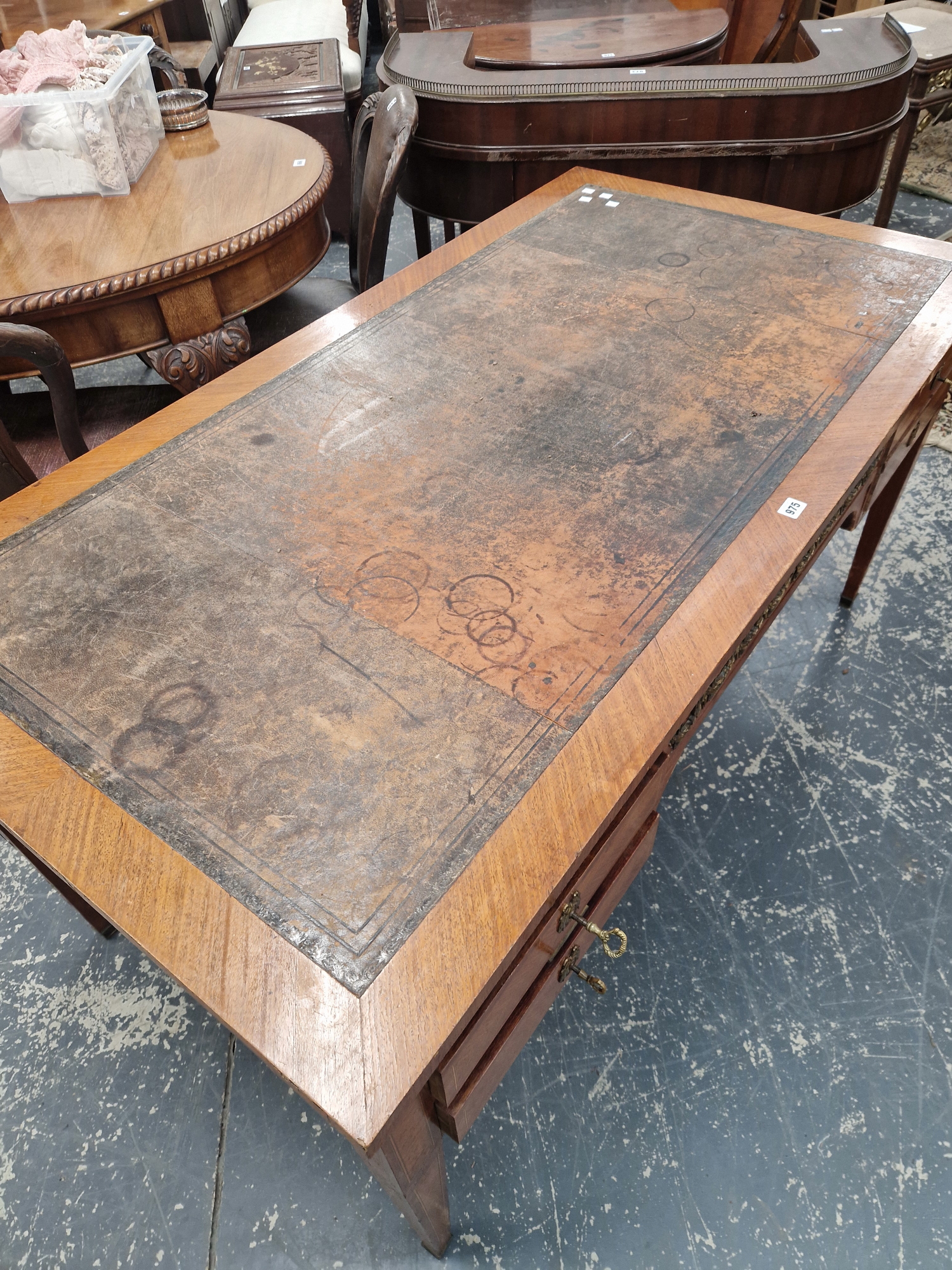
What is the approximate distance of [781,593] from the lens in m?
1.01

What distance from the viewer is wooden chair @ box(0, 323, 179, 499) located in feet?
4.05

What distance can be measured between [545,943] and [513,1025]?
0.12m

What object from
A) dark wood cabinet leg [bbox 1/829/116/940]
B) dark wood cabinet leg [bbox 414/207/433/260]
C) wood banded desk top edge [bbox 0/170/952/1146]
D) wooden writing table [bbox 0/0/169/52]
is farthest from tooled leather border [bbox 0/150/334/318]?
wooden writing table [bbox 0/0/169/52]

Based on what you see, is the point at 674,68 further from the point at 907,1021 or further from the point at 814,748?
the point at 907,1021

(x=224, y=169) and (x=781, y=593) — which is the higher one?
(x=224, y=169)

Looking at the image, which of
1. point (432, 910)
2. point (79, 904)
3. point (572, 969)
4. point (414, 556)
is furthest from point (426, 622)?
point (79, 904)

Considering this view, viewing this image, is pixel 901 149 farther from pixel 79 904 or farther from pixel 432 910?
pixel 79 904

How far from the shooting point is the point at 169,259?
150cm

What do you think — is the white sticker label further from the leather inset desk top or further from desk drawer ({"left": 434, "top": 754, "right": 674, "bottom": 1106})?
desk drawer ({"left": 434, "top": 754, "right": 674, "bottom": 1106})

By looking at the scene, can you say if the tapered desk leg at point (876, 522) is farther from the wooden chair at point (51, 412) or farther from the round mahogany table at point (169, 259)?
the wooden chair at point (51, 412)

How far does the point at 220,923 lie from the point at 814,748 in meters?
1.37

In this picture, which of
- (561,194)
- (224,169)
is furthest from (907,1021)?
(224,169)

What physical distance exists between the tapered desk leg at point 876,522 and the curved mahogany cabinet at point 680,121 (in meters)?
1.10

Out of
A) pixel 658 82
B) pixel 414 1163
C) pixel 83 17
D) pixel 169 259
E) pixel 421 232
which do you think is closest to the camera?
pixel 414 1163
